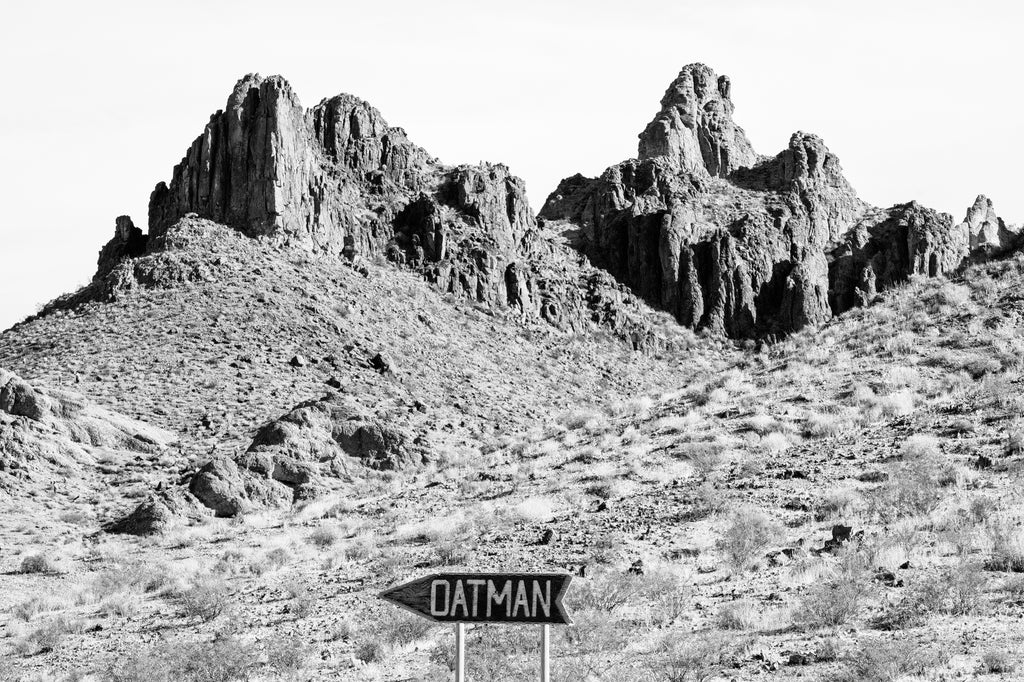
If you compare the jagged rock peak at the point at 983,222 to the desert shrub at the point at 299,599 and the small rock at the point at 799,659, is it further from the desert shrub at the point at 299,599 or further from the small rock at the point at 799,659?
the small rock at the point at 799,659

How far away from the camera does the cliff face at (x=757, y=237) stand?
375ft

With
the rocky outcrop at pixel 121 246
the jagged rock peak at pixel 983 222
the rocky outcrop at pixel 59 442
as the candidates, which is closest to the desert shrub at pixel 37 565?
the rocky outcrop at pixel 59 442

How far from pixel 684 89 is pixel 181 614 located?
134132 mm

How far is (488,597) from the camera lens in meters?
14.1

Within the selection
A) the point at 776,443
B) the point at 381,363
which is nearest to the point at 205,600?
the point at 776,443

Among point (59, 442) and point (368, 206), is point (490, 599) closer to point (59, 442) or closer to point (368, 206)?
point (59, 442)

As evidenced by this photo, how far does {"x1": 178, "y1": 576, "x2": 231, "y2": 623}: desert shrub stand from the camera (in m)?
24.4

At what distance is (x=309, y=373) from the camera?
219 feet

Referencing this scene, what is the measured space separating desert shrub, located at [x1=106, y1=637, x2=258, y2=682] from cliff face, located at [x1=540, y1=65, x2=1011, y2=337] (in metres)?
91.0

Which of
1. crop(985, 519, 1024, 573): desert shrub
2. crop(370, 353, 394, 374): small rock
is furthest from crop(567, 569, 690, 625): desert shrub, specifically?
crop(370, 353, 394, 374): small rock

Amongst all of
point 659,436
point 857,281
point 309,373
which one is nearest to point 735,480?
point 659,436

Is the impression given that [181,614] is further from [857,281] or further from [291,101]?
[857,281]

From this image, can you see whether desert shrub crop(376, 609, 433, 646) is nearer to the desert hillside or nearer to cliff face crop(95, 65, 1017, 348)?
the desert hillside

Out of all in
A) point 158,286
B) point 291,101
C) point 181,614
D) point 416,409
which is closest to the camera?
point 181,614
